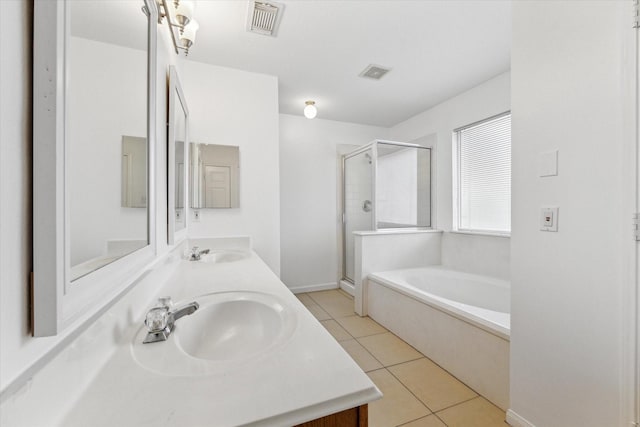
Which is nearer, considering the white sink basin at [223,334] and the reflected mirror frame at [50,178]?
the reflected mirror frame at [50,178]

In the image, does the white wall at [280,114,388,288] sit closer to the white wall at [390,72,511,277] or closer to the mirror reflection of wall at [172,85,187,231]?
the white wall at [390,72,511,277]

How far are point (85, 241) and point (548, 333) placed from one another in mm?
1752

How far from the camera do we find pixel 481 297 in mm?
2568

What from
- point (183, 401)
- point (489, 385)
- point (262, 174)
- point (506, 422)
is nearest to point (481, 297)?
point (489, 385)

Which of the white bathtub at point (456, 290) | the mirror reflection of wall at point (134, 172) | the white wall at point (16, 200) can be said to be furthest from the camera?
the white bathtub at point (456, 290)

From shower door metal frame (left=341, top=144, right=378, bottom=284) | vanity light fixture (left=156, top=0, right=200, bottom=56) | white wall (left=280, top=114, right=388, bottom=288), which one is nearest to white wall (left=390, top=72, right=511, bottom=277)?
shower door metal frame (left=341, top=144, right=378, bottom=284)

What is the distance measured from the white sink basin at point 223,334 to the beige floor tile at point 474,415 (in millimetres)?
1264

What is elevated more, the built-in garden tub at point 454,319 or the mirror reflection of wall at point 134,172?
the mirror reflection of wall at point 134,172

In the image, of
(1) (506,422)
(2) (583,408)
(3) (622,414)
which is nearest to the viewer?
(3) (622,414)

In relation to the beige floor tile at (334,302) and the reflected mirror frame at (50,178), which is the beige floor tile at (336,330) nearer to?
the beige floor tile at (334,302)

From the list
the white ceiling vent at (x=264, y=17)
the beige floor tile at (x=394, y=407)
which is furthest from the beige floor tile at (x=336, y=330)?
the white ceiling vent at (x=264, y=17)

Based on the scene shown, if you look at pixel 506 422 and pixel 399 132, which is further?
pixel 399 132

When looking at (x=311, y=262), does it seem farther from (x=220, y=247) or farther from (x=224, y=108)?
(x=224, y=108)

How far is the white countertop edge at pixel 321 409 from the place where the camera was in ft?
1.45
